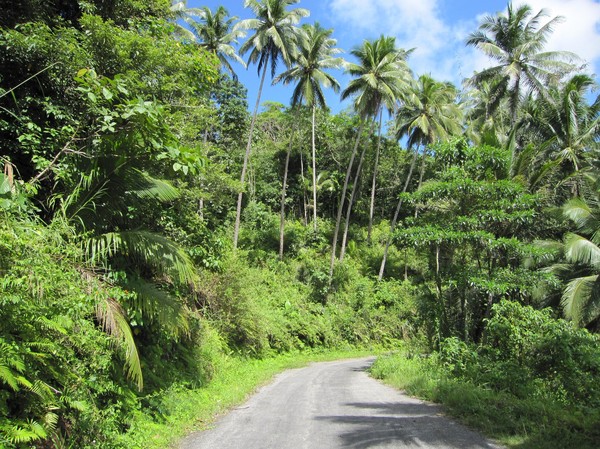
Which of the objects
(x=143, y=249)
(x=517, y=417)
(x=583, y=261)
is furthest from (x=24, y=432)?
(x=583, y=261)

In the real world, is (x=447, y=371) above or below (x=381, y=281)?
below

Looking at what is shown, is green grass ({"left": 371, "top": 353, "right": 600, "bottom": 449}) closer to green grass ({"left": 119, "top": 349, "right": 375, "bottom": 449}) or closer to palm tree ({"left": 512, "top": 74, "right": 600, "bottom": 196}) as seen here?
green grass ({"left": 119, "top": 349, "right": 375, "bottom": 449})

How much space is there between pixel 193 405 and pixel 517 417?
559cm

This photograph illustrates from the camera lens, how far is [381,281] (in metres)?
30.6

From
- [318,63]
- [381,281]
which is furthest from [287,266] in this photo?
[318,63]

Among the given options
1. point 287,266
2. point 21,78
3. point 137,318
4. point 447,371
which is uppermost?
point 21,78

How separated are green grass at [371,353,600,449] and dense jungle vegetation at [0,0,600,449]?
0.05 metres

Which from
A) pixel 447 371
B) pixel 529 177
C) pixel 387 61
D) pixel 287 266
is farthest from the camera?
pixel 287 266

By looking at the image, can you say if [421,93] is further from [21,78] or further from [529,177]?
[21,78]

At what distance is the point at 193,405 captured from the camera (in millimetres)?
8211

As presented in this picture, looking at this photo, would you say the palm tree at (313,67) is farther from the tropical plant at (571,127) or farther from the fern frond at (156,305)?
the fern frond at (156,305)

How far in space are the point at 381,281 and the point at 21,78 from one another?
26.6 metres

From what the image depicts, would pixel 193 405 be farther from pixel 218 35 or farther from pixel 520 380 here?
pixel 218 35

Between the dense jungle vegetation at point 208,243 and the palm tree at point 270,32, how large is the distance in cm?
12
